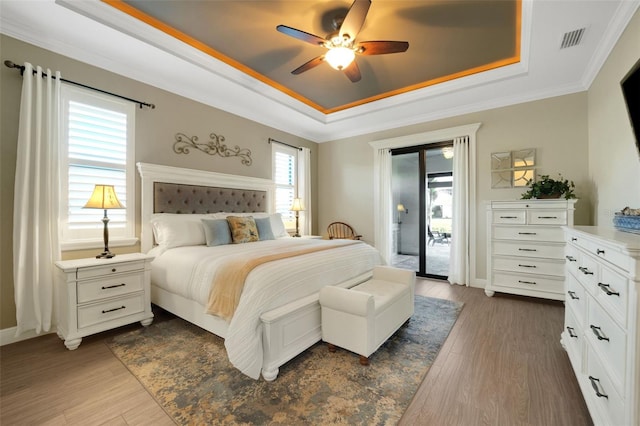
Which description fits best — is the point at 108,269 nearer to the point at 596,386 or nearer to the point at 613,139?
the point at 596,386

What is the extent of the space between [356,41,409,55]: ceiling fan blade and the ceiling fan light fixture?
A: 3.4 inches

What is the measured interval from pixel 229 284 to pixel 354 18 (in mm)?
2272

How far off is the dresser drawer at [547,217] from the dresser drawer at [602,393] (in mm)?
2108

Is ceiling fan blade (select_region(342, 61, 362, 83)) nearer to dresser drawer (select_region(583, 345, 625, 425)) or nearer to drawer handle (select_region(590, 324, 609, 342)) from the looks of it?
drawer handle (select_region(590, 324, 609, 342))

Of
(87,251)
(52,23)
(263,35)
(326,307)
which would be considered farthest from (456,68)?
(87,251)

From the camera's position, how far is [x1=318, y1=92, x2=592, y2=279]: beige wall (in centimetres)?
333

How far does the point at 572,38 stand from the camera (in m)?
2.48

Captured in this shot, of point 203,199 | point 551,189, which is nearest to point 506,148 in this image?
point 551,189

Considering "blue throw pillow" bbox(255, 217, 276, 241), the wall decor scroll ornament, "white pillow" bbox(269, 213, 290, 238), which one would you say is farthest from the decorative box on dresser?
the wall decor scroll ornament

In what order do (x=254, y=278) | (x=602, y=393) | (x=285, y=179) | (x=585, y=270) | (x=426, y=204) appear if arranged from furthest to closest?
(x=285, y=179), (x=426, y=204), (x=254, y=278), (x=585, y=270), (x=602, y=393)

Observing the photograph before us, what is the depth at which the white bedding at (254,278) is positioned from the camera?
175cm

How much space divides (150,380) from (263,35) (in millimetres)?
3087

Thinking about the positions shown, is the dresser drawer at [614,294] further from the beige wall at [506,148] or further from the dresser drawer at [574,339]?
the beige wall at [506,148]

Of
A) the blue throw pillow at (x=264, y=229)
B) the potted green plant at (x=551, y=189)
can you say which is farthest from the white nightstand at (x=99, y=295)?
the potted green plant at (x=551, y=189)
